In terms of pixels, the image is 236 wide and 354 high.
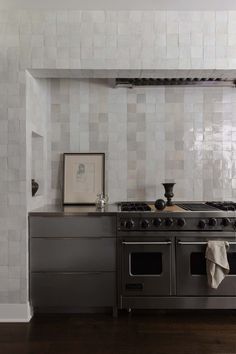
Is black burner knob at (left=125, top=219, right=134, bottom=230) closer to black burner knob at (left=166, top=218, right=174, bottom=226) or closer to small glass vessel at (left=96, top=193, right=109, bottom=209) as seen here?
black burner knob at (left=166, top=218, right=174, bottom=226)

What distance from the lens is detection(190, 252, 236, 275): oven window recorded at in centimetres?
298

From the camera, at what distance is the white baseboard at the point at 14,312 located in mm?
2959

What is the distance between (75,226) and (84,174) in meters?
0.82

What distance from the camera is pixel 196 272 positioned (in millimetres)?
2984

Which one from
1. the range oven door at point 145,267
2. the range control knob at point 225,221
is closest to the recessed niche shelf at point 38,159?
the range oven door at point 145,267

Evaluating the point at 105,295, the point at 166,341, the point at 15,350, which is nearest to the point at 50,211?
the point at 105,295

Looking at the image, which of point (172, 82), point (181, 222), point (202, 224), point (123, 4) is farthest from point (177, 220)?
point (123, 4)

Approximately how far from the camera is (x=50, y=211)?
121 inches

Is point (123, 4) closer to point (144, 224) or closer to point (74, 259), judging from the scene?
point (144, 224)

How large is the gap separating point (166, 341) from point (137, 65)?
7.16 feet

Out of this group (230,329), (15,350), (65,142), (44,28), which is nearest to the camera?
(15,350)

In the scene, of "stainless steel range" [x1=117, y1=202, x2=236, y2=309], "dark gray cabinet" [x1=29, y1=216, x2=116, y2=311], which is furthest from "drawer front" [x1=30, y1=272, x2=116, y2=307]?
"stainless steel range" [x1=117, y1=202, x2=236, y2=309]

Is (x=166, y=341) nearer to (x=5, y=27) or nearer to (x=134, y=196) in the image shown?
(x=134, y=196)

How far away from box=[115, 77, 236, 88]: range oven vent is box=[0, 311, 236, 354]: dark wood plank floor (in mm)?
2133
